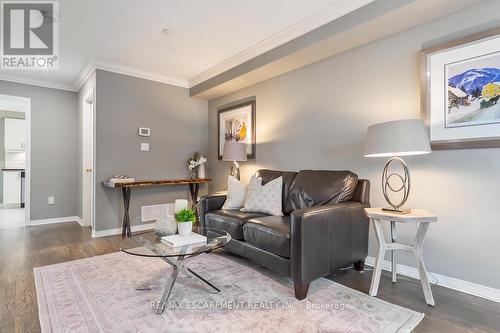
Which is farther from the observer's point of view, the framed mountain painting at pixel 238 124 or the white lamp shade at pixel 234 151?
the framed mountain painting at pixel 238 124

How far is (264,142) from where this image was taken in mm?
3865

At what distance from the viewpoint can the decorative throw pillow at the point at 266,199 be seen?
8.99 ft

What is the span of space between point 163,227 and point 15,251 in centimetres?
230

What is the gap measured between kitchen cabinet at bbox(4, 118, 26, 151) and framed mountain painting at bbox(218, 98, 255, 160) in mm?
5402

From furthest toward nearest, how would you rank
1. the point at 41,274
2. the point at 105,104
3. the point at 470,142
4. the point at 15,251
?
the point at 105,104, the point at 15,251, the point at 41,274, the point at 470,142

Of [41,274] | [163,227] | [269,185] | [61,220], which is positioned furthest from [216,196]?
[61,220]

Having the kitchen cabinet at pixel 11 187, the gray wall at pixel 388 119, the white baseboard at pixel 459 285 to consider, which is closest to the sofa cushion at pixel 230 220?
the gray wall at pixel 388 119

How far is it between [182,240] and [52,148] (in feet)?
13.8

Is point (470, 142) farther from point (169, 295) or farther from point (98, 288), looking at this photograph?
point (98, 288)

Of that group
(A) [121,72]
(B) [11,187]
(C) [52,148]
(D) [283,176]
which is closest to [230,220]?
(D) [283,176]

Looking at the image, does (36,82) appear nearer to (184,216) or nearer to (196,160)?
(196,160)

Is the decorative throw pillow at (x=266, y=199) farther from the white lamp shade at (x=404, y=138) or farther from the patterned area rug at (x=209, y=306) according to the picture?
the white lamp shade at (x=404, y=138)

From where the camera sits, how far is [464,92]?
6.81 feet

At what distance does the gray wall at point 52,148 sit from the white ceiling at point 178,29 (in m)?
0.94
